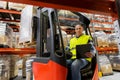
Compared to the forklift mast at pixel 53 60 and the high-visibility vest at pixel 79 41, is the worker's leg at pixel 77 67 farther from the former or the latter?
the high-visibility vest at pixel 79 41

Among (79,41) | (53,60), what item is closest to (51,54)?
(53,60)

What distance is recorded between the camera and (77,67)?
271 cm

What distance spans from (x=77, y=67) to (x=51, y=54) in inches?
27.0

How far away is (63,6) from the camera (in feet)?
4.78

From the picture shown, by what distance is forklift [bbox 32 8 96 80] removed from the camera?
218 centimetres

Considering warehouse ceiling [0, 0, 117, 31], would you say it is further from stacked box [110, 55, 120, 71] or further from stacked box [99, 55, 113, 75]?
stacked box [110, 55, 120, 71]

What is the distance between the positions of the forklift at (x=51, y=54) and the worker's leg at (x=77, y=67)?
0.09 meters

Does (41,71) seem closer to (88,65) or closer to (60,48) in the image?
(60,48)

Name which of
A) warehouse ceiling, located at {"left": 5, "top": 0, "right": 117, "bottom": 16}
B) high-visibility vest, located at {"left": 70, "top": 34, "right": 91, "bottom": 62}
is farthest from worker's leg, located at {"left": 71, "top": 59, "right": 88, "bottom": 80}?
warehouse ceiling, located at {"left": 5, "top": 0, "right": 117, "bottom": 16}

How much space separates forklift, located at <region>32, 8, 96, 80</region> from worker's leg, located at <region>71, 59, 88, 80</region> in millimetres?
88

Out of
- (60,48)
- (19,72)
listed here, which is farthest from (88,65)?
(19,72)

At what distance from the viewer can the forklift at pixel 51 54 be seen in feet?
7.15

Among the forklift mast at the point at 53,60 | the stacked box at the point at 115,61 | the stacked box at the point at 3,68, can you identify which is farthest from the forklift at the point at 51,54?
the stacked box at the point at 115,61

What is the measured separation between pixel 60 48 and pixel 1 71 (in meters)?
2.50
